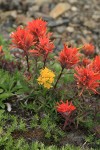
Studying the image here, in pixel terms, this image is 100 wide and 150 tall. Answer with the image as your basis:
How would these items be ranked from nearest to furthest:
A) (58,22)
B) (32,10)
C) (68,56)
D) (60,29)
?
1. (68,56)
2. (60,29)
3. (58,22)
4. (32,10)

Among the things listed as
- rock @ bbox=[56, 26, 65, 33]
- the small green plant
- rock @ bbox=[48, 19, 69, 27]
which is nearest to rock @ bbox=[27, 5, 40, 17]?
rock @ bbox=[48, 19, 69, 27]

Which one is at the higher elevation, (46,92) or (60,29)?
(60,29)

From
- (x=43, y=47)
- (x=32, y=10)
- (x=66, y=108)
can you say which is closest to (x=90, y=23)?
(x=32, y=10)

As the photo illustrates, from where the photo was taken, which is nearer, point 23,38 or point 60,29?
point 23,38

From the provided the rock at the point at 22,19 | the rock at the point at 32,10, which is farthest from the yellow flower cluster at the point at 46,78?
the rock at the point at 32,10

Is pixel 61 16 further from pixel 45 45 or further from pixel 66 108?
pixel 66 108

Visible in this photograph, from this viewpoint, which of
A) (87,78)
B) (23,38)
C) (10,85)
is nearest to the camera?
(87,78)

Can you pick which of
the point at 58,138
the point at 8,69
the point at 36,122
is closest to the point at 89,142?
the point at 58,138

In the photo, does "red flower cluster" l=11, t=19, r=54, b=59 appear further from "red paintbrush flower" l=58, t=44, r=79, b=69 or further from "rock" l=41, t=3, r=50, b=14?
"rock" l=41, t=3, r=50, b=14

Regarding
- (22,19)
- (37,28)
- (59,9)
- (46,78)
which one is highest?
(37,28)
